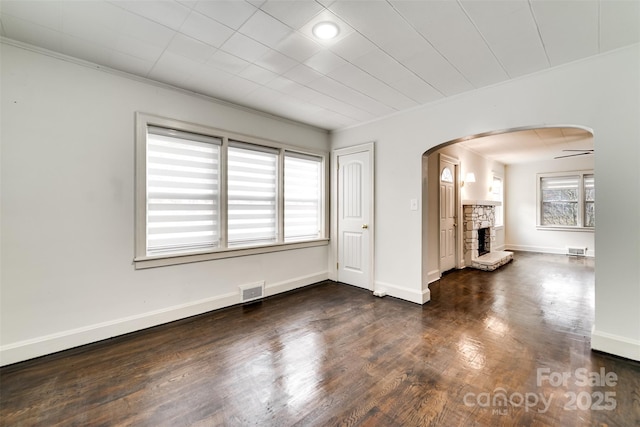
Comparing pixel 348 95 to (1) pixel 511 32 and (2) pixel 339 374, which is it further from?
(2) pixel 339 374

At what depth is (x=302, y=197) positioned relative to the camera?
14.2 ft

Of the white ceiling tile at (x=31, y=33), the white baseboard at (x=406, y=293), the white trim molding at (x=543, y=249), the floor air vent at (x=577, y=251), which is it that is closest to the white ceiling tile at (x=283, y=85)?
the white ceiling tile at (x=31, y=33)

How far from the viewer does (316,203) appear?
179 inches

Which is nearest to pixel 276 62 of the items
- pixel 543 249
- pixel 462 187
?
pixel 462 187

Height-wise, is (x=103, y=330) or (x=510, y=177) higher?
(x=510, y=177)

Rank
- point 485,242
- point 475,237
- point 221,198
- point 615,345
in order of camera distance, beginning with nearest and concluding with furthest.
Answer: point 615,345
point 221,198
point 475,237
point 485,242

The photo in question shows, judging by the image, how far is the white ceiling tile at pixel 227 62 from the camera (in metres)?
2.35

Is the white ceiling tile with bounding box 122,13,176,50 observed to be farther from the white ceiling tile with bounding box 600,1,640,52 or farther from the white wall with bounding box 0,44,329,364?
the white ceiling tile with bounding box 600,1,640,52

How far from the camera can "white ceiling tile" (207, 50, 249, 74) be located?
2354 millimetres

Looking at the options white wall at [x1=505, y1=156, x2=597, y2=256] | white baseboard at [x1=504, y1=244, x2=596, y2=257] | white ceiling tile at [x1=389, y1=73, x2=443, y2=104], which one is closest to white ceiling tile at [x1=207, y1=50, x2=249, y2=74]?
white ceiling tile at [x1=389, y1=73, x2=443, y2=104]

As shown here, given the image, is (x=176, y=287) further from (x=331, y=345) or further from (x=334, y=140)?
(x=334, y=140)

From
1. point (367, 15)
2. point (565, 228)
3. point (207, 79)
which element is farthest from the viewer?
point (565, 228)

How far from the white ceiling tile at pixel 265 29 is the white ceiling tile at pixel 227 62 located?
381mm

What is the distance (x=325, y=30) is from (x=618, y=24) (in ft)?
7.03
